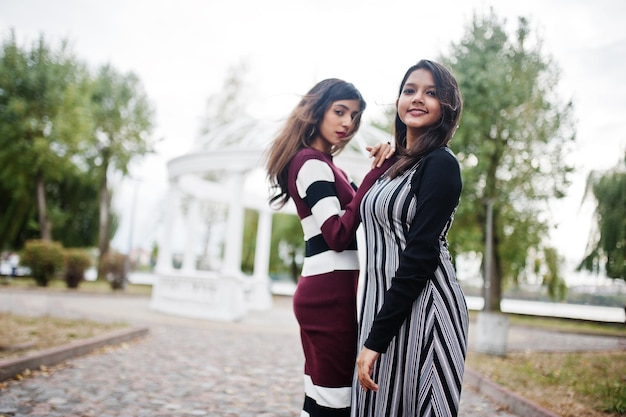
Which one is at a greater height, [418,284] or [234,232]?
[234,232]

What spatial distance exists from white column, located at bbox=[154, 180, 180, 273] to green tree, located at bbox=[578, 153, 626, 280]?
10787 mm

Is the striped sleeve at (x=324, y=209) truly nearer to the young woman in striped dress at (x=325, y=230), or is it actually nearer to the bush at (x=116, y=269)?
the young woman in striped dress at (x=325, y=230)

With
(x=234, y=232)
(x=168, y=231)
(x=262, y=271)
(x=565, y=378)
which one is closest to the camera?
(x=565, y=378)

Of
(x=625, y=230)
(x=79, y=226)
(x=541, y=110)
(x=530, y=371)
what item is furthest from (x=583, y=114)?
A: (x=79, y=226)

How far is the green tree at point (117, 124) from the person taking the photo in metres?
28.2

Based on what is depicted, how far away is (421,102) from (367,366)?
108 cm

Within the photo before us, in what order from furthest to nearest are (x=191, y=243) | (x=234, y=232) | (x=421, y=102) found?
(x=191, y=243) → (x=234, y=232) → (x=421, y=102)

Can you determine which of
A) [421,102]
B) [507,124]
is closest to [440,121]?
[421,102]

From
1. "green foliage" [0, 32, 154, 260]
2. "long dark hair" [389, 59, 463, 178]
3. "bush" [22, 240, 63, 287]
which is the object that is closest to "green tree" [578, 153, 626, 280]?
"long dark hair" [389, 59, 463, 178]

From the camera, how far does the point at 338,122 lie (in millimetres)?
2430

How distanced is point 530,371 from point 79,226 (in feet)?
98.1

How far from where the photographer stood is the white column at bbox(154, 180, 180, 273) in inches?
562

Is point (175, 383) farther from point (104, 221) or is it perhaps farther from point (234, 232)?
point (104, 221)

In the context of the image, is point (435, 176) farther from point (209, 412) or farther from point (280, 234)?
point (280, 234)
